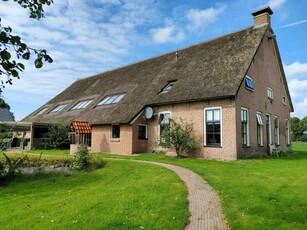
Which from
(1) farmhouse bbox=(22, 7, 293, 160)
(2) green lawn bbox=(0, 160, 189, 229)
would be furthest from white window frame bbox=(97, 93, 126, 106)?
(2) green lawn bbox=(0, 160, 189, 229)

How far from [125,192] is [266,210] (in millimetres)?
3648

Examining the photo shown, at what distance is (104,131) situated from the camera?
19.9m

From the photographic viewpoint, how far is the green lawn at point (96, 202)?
5227mm

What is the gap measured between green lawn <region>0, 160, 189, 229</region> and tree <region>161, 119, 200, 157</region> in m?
5.73

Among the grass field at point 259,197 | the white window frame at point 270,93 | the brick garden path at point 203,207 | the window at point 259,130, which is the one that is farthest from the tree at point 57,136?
the white window frame at point 270,93

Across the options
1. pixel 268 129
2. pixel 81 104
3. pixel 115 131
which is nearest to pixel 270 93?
pixel 268 129

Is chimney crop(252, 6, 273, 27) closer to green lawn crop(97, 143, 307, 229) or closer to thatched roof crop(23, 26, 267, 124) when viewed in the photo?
thatched roof crop(23, 26, 267, 124)

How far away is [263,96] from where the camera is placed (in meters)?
19.0

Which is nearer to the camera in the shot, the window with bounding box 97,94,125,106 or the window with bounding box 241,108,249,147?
the window with bounding box 241,108,249,147

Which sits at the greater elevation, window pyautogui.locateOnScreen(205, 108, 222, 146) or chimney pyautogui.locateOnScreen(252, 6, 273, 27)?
chimney pyautogui.locateOnScreen(252, 6, 273, 27)

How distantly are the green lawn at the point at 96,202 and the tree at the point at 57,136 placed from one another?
14.0m

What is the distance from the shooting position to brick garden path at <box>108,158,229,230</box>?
5160mm

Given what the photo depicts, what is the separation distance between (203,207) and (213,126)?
959cm

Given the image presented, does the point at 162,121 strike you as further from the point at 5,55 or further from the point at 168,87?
the point at 5,55
